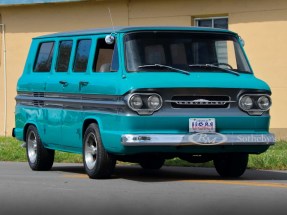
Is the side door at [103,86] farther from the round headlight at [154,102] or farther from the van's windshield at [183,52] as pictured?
the round headlight at [154,102]

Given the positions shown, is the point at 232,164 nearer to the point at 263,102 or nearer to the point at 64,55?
the point at 263,102

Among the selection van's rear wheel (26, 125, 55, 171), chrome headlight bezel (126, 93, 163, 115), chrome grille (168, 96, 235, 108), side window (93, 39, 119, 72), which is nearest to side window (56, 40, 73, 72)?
side window (93, 39, 119, 72)

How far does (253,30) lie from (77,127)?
8807 millimetres

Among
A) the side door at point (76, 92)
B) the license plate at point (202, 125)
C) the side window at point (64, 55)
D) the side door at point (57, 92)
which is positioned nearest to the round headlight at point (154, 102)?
the license plate at point (202, 125)

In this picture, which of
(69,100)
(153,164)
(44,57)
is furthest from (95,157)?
(44,57)

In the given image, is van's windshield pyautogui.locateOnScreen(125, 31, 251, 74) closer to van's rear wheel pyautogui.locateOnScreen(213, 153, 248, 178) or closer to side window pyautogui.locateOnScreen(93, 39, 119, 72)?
side window pyautogui.locateOnScreen(93, 39, 119, 72)

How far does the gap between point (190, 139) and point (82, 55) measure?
2.44 metres

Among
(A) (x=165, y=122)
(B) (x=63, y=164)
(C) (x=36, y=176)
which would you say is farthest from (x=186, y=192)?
(B) (x=63, y=164)

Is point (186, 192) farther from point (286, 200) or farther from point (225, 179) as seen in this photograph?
point (225, 179)

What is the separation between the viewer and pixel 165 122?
11414 mm

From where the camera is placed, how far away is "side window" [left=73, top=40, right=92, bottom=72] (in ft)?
42.2

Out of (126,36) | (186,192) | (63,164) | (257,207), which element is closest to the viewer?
(257,207)

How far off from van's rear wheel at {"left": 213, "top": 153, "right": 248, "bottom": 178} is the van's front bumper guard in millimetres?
814

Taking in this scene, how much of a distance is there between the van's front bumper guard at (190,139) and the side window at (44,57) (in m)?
3.08
